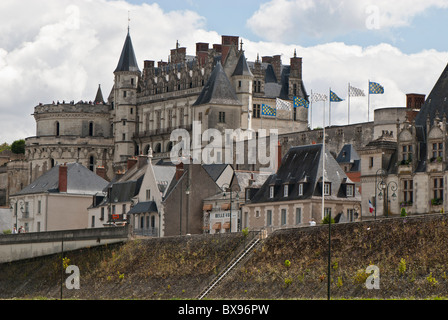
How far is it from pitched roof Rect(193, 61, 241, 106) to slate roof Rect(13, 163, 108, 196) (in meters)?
26.0

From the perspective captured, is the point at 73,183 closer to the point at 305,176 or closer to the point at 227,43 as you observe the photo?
the point at 305,176

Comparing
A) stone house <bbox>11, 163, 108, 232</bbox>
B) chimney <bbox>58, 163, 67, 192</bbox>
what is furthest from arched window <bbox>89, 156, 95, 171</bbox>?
chimney <bbox>58, 163, 67, 192</bbox>

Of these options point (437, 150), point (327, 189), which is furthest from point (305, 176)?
point (437, 150)

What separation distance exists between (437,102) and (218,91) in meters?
59.3

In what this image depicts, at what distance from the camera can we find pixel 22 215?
9206cm

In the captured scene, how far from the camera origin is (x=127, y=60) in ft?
454

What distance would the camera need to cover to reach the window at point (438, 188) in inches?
2293

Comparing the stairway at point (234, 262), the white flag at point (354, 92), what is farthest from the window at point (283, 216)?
the white flag at point (354, 92)

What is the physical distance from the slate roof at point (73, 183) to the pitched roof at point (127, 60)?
4516 cm

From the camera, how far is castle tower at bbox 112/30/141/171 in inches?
5438

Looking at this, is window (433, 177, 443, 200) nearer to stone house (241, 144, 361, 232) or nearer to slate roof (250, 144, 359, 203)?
stone house (241, 144, 361, 232)

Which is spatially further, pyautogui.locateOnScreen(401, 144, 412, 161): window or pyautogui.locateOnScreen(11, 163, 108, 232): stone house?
pyautogui.locateOnScreen(11, 163, 108, 232): stone house
